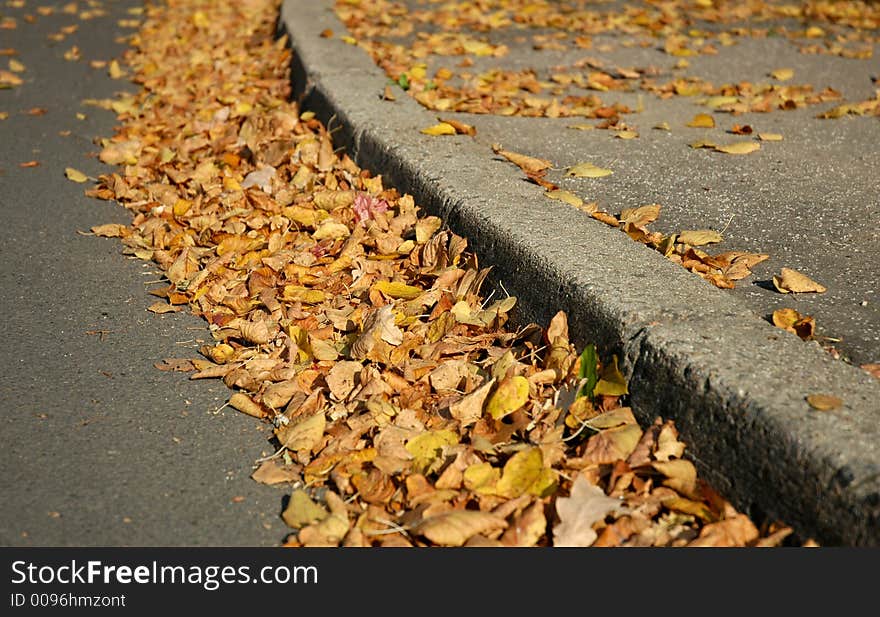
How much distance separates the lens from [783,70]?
454cm

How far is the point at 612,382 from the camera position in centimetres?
200

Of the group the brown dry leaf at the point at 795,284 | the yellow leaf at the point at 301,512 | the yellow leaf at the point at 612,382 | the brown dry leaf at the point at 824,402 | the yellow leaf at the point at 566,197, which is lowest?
the yellow leaf at the point at 301,512

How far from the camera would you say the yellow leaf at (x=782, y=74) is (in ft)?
14.5

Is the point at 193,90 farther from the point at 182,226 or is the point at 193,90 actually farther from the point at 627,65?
the point at 627,65

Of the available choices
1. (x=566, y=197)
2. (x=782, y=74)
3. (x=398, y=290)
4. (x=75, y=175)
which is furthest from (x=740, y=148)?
(x=75, y=175)

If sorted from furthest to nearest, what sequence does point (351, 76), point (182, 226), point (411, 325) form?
point (351, 76) → point (182, 226) → point (411, 325)

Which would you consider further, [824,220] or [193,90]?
[193,90]

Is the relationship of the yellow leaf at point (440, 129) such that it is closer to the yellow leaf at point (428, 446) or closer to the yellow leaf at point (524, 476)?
the yellow leaf at point (428, 446)

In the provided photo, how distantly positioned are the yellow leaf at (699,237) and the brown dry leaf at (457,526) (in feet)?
3.75

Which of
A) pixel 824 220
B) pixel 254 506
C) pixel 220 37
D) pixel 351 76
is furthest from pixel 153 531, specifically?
pixel 220 37

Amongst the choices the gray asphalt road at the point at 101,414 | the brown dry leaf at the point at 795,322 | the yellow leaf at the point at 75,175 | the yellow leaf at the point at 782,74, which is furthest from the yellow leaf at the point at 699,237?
the yellow leaf at the point at 75,175

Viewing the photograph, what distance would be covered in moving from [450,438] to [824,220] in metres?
1.40
